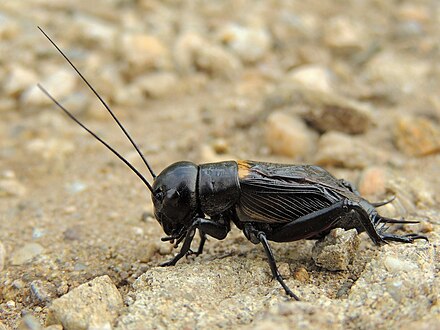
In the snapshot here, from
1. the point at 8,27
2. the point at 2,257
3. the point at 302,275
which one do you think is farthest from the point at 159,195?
the point at 8,27

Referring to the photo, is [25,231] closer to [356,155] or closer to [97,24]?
[356,155]

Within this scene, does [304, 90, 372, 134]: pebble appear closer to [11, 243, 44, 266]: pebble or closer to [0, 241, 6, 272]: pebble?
[11, 243, 44, 266]: pebble

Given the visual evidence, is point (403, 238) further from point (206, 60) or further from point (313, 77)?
point (206, 60)

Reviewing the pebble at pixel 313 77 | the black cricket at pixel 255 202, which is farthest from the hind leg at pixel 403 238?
the pebble at pixel 313 77

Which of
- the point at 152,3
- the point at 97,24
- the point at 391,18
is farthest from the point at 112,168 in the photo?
the point at 391,18

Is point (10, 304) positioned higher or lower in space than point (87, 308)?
lower

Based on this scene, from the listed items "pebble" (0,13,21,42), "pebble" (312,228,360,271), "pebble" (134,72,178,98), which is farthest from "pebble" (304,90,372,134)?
"pebble" (0,13,21,42)
